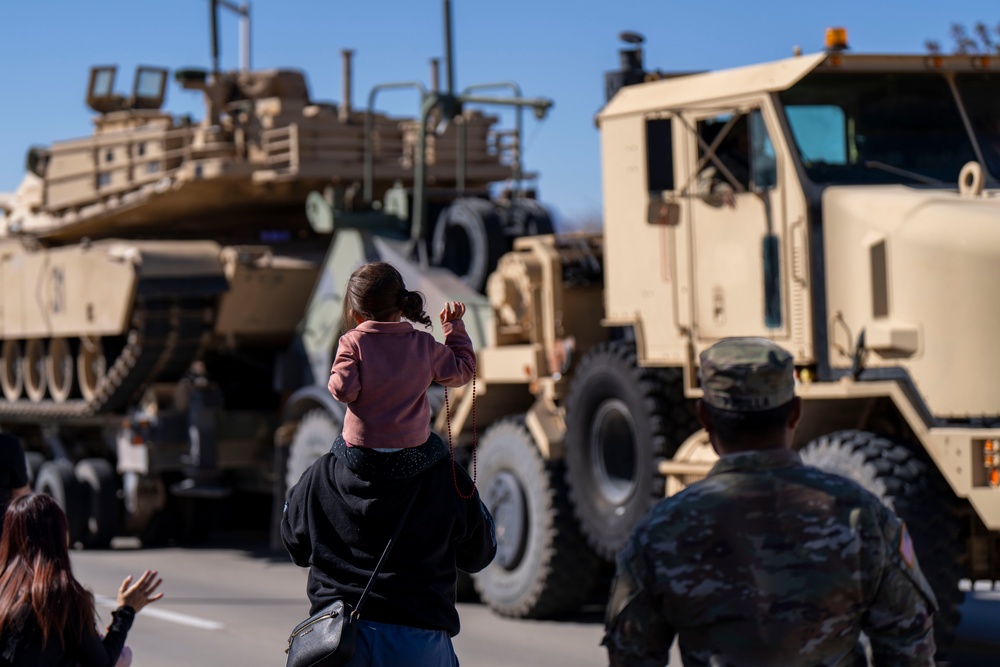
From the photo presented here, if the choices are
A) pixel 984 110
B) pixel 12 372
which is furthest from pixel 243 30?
pixel 984 110

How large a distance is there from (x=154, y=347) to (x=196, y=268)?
2.59ft

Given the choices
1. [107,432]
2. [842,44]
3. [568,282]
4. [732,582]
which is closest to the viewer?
[732,582]

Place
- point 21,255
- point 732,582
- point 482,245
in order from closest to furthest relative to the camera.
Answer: point 732,582
point 482,245
point 21,255

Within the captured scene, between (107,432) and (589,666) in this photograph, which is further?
(107,432)

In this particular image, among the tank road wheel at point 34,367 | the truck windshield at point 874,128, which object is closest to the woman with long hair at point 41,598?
the truck windshield at point 874,128

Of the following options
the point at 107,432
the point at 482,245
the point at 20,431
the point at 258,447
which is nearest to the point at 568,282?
the point at 482,245

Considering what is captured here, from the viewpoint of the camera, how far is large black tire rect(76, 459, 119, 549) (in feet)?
51.5

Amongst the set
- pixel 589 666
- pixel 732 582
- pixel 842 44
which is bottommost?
pixel 589 666

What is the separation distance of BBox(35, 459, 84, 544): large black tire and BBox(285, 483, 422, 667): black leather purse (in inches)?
465

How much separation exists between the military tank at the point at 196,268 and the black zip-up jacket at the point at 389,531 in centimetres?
870

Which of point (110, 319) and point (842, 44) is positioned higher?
point (842, 44)

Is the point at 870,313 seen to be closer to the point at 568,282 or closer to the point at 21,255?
the point at 568,282

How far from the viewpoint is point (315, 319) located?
14.4 meters

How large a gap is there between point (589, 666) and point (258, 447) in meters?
6.74
